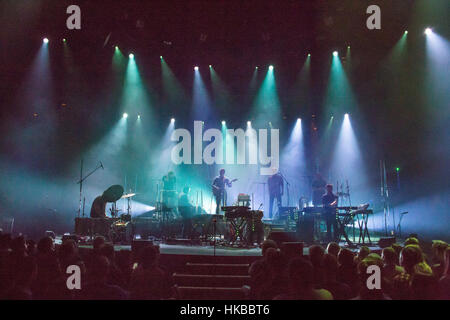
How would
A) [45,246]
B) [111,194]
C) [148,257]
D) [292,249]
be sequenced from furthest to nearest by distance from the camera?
[111,194] → [292,249] → [45,246] → [148,257]

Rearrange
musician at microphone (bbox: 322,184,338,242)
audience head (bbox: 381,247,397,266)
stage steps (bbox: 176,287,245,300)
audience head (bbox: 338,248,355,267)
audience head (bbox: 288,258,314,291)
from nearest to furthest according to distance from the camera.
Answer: audience head (bbox: 288,258,314,291)
audience head (bbox: 338,248,355,267)
audience head (bbox: 381,247,397,266)
stage steps (bbox: 176,287,245,300)
musician at microphone (bbox: 322,184,338,242)

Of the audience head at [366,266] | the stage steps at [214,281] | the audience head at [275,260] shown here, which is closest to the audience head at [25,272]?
the stage steps at [214,281]

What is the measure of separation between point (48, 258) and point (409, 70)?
12739 mm

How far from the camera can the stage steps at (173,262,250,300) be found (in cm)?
545

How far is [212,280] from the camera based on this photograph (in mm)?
6047

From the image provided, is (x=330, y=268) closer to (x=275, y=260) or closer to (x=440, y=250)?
(x=275, y=260)

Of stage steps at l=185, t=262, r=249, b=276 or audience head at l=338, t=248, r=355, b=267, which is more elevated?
audience head at l=338, t=248, r=355, b=267

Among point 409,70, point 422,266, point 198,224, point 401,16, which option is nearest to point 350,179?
point 409,70

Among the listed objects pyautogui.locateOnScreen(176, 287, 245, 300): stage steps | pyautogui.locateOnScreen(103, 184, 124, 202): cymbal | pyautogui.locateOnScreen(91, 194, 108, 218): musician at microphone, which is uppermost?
pyautogui.locateOnScreen(103, 184, 124, 202): cymbal

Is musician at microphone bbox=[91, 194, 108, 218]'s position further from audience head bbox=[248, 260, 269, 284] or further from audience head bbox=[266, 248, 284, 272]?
audience head bbox=[266, 248, 284, 272]

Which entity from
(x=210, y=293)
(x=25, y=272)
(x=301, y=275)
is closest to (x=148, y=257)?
(x=25, y=272)

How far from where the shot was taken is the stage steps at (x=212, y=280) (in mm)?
5453

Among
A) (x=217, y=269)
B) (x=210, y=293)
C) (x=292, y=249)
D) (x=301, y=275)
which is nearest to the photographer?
(x=301, y=275)

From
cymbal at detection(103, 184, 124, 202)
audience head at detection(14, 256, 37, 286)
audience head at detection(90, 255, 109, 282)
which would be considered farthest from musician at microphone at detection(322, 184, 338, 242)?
audience head at detection(14, 256, 37, 286)
